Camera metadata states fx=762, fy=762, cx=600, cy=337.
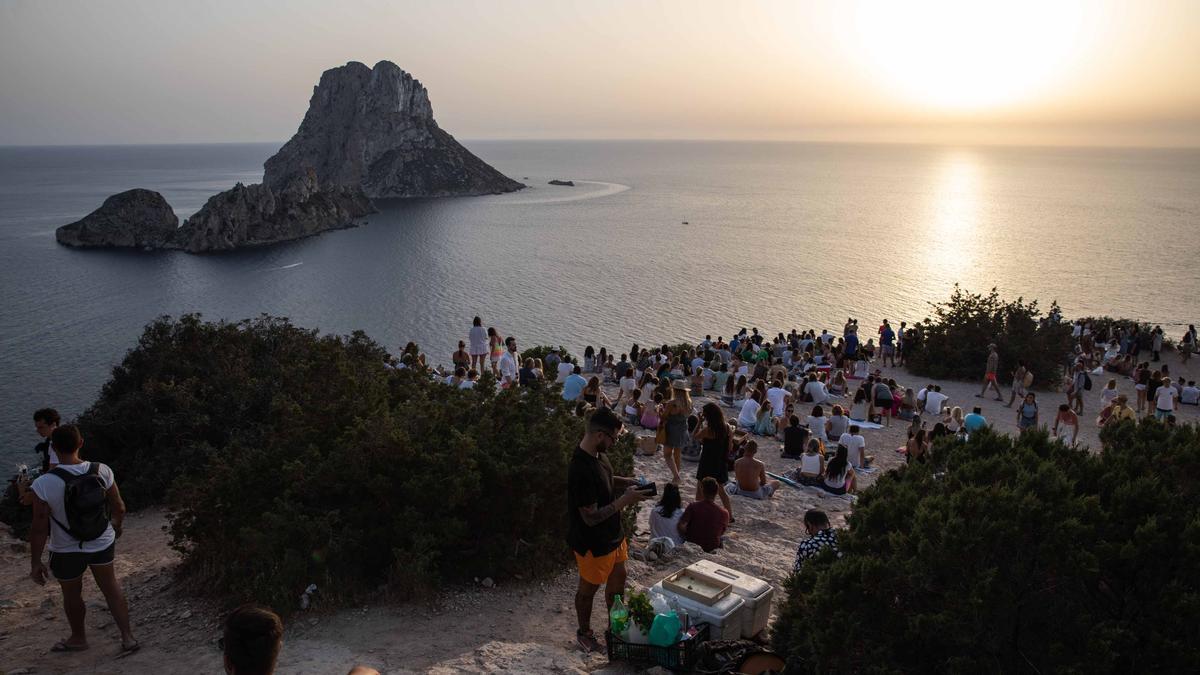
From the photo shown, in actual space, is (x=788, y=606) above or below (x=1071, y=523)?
below

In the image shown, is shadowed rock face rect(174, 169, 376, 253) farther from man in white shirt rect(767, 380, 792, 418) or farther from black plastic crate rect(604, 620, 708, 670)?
black plastic crate rect(604, 620, 708, 670)

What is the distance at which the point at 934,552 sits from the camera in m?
5.57

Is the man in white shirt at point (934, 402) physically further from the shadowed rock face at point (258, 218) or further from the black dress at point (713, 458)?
the shadowed rock face at point (258, 218)

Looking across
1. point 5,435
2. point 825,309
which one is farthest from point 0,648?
point 825,309

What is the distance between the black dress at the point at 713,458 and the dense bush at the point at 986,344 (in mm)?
20946

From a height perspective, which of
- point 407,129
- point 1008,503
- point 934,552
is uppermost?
point 407,129

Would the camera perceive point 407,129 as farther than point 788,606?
Yes

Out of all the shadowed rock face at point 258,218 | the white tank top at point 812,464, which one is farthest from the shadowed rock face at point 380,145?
the white tank top at point 812,464

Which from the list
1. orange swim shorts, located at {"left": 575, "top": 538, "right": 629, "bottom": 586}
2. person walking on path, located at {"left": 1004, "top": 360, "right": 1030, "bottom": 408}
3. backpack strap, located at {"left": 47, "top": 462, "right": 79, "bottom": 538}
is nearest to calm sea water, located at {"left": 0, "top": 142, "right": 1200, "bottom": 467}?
person walking on path, located at {"left": 1004, "top": 360, "right": 1030, "bottom": 408}

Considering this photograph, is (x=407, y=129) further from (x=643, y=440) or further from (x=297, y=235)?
(x=643, y=440)

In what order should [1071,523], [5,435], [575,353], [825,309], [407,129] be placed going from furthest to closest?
[407,129]
[825,309]
[575,353]
[5,435]
[1071,523]

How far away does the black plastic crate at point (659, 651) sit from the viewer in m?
5.84

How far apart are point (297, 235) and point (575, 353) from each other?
6233 cm

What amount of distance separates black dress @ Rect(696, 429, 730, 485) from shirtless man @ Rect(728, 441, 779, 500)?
1.33 meters
